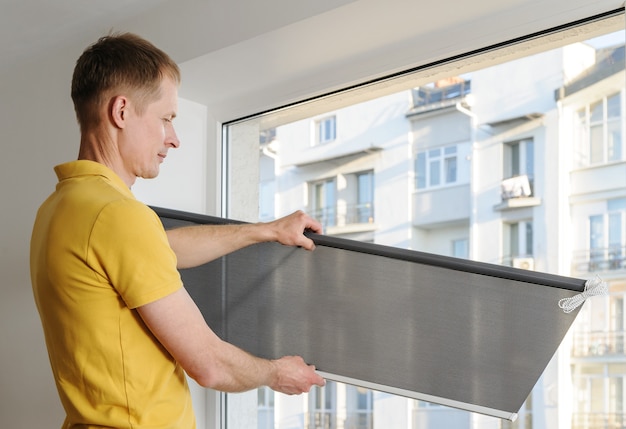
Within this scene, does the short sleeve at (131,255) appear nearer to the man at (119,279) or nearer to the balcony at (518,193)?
the man at (119,279)

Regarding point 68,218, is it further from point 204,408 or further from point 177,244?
point 204,408

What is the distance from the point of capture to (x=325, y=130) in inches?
105

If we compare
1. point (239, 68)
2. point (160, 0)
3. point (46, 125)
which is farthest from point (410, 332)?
point (46, 125)

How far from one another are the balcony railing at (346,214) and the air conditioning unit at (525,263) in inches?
19.4

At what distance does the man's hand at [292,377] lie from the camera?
66.6 inches

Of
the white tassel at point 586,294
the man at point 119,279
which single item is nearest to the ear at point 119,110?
the man at point 119,279

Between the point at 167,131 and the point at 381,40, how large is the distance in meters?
0.87

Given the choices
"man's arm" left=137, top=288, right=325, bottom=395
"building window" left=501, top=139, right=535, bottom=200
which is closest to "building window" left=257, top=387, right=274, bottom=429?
"building window" left=501, top=139, right=535, bottom=200

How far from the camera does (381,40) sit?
233 centimetres

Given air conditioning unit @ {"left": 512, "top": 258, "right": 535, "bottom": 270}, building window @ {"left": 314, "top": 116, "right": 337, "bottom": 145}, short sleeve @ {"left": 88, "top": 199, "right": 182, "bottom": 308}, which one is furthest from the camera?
building window @ {"left": 314, "top": 116, "right": 337, "bottom": 145}

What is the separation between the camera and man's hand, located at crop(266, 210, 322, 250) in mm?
1921

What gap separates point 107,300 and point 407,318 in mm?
703

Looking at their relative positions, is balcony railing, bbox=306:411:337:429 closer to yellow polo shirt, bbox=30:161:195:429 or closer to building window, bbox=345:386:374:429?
building window, bbox=345:386:374:429

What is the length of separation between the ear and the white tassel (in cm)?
90
